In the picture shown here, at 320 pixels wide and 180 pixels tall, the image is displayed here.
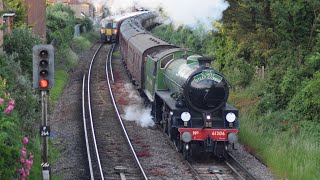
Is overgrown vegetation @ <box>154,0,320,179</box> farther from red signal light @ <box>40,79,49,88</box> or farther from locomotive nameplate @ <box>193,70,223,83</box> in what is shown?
red signal light @ <box>40,79,49,88</box>

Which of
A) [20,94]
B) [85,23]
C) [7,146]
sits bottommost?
[85,23]

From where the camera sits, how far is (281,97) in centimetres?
2048

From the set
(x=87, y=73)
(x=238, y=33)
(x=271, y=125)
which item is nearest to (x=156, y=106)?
(x=271, y=125)

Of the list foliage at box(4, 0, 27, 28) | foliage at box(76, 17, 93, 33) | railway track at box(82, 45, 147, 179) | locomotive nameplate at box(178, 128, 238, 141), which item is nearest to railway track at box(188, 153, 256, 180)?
locomotive nameplate at box(178, 128, 238, 141)

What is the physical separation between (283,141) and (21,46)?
38.4 ft

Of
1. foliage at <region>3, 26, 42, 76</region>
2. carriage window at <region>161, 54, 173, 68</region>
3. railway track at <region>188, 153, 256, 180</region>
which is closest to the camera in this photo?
railway track at <region>188, 153, 256, 180</region>

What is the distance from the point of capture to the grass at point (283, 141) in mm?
13812

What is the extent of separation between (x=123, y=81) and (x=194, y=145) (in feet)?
52.9

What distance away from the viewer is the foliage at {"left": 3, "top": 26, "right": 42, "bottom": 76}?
22.5m

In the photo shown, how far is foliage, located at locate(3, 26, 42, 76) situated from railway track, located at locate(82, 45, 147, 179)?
2929 millimetres

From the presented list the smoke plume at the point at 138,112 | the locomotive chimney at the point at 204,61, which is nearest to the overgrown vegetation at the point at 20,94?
the smoke plume at the point at 138,112

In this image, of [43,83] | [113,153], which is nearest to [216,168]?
[113,153]

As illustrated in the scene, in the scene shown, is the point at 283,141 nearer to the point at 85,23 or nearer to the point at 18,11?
the point at 18,11

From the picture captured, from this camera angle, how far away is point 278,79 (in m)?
21.2
